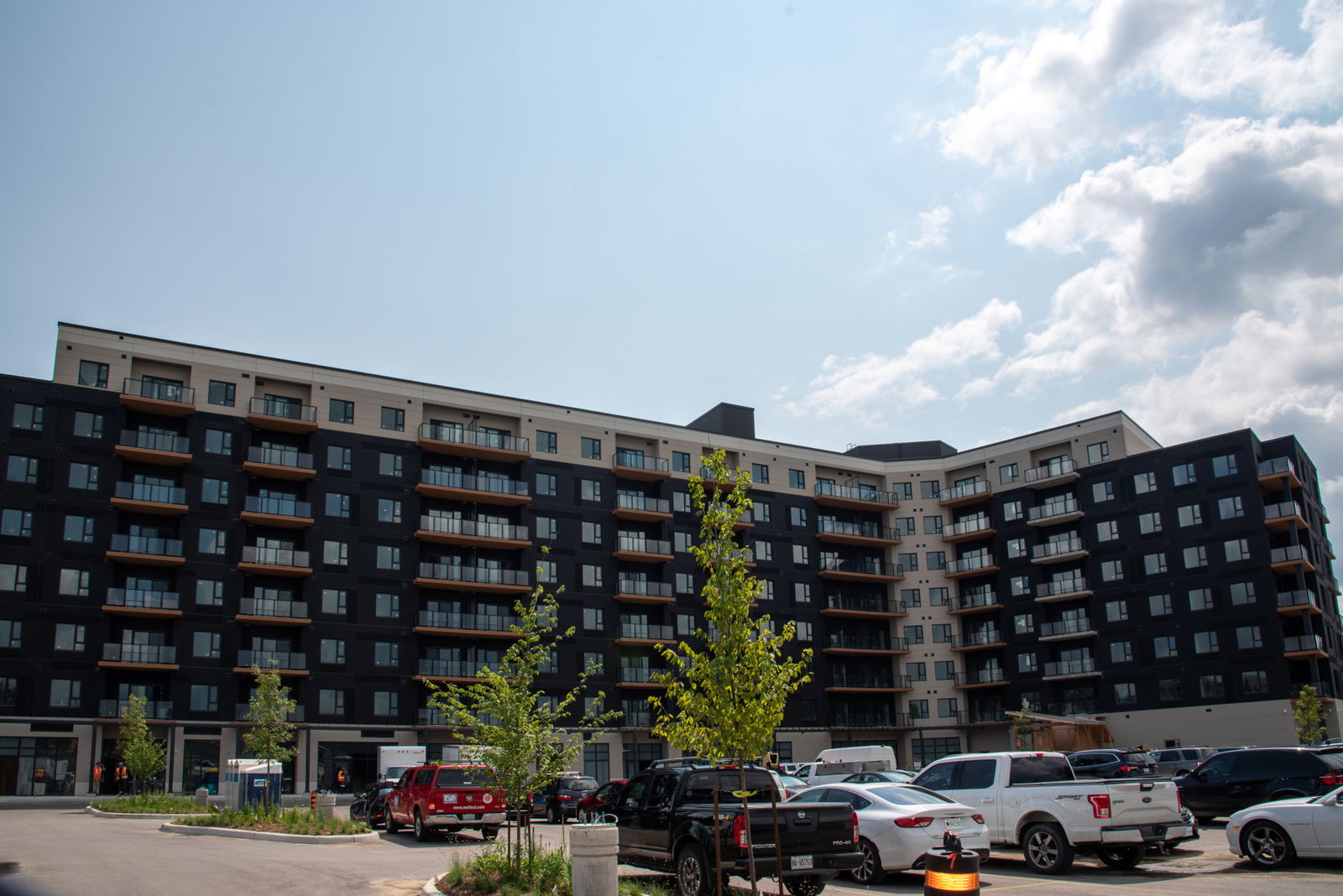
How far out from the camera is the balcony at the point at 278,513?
5659 cm

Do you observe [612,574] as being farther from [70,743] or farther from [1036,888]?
[1036,888]

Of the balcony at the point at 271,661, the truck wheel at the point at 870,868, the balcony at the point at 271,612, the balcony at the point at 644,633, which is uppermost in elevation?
the balcony at the point at 271,612

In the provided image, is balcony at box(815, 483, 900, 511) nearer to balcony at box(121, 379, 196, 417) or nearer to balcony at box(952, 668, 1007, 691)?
balcony at box(952, 668, 1007, 691)

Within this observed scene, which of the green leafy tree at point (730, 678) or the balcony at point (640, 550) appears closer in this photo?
the green leafy tree at point (730, 678)

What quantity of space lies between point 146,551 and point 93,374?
968 cm

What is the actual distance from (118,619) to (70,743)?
610cm

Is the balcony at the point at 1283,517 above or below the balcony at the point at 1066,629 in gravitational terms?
above

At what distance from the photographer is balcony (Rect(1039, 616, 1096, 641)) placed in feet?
228

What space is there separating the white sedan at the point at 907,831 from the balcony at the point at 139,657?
45.2 meters

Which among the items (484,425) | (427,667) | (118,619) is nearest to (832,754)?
(427,667)

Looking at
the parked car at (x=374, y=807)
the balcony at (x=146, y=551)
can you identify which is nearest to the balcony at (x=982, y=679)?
the parked car at (x=374, y=807)

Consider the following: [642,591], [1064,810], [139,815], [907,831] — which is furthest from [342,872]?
[642,591]

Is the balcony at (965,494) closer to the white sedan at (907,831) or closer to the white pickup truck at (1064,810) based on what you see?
the white pickup truck at (1064,810)

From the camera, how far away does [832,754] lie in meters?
43.6
